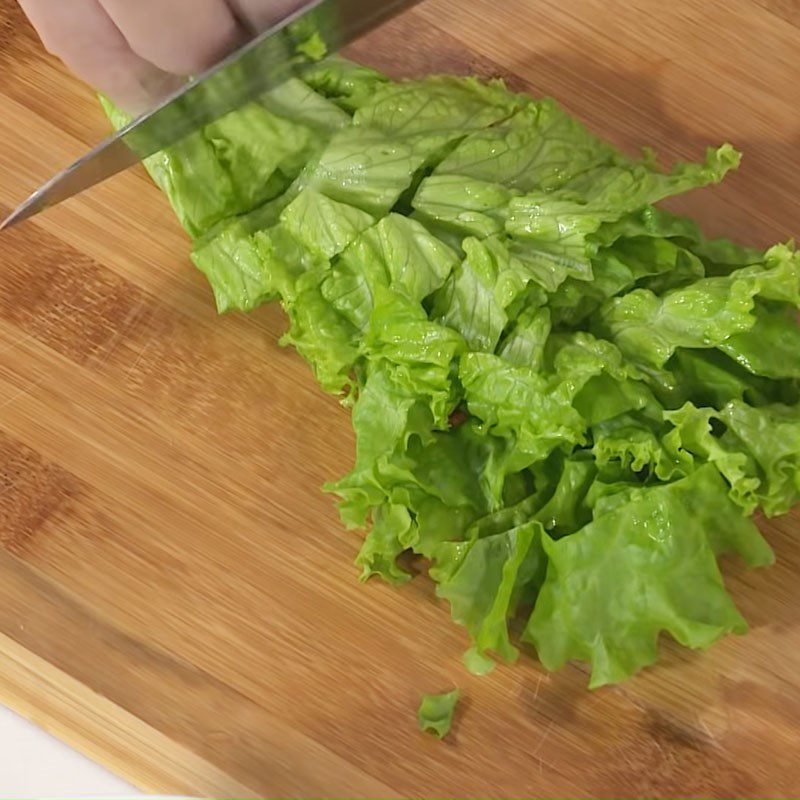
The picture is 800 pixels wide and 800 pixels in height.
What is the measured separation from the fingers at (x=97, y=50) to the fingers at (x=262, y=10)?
0.16m

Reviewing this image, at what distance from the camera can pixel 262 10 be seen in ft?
5.02

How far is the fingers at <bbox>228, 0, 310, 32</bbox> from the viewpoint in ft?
4.99

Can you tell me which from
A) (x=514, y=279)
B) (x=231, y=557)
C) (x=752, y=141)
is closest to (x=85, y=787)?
(x=231, y=557)

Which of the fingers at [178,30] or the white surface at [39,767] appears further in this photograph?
the white surface at [39,767]

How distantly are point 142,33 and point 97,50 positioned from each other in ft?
0.28

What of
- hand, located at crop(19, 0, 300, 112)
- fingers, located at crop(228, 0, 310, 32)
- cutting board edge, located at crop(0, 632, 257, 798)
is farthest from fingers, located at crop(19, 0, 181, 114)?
cutting board edge, located at crop(0, 632, 257, 798)

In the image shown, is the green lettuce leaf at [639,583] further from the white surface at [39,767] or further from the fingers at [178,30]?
the fingers at [178,30]

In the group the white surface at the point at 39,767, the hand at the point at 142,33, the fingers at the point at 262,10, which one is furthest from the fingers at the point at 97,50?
the white surface at the point at 39,767

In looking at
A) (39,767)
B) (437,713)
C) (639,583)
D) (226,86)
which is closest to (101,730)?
(39,767)

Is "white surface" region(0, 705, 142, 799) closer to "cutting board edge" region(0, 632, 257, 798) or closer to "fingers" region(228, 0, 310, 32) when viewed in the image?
"cutting board edge" region(0, 632, 257, 798)

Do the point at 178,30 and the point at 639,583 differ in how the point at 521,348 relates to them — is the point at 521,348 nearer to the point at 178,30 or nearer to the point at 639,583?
the point at 639,583

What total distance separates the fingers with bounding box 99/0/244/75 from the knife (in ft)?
0.10

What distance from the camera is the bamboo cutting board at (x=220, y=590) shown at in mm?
1533

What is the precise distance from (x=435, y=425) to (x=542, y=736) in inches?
18.0
